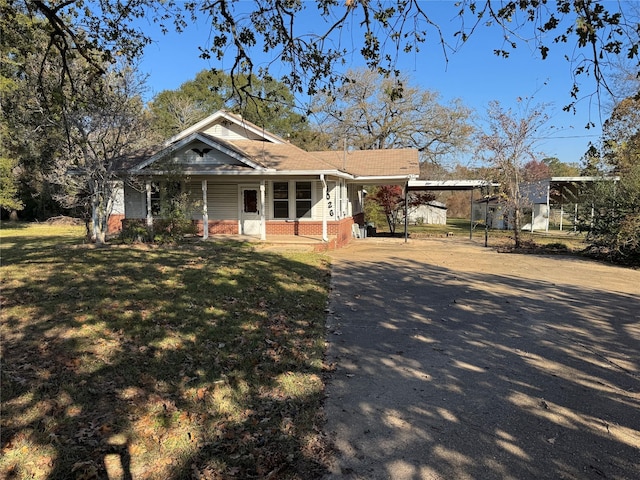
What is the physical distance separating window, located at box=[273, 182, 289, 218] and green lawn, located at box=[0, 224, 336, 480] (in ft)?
31.3

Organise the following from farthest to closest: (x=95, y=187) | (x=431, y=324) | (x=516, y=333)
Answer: (x=95, y=187), (x=431, y=324), (x=516, y=333)

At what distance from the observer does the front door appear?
17688 millimetres

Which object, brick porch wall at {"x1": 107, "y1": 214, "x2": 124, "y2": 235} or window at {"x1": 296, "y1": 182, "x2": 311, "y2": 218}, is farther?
brick porch wall at {"x1": 107, "y1": 214, "x2": 124, "y2": 235}

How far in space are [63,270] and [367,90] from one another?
30.5 m

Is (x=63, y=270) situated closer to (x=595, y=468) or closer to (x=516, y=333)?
(x=516, y=333)

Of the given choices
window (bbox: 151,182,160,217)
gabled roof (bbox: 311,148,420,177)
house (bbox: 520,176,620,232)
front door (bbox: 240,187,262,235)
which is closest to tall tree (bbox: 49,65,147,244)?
window (bbox: 151,182,160,217)

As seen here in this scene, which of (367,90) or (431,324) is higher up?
(367,90)

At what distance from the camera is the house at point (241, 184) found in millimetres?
15398

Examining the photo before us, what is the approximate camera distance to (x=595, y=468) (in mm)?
2844

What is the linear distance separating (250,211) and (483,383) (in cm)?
1460

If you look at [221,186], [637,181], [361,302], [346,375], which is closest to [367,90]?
[221,186]

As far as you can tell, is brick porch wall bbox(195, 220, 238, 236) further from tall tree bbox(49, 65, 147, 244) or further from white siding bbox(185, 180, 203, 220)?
tall tree bbox(49, 65, 147, 244)

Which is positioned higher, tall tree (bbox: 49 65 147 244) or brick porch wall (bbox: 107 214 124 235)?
tall tree (bbox: 49 65 147 244)

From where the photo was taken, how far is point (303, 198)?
1731 cm
